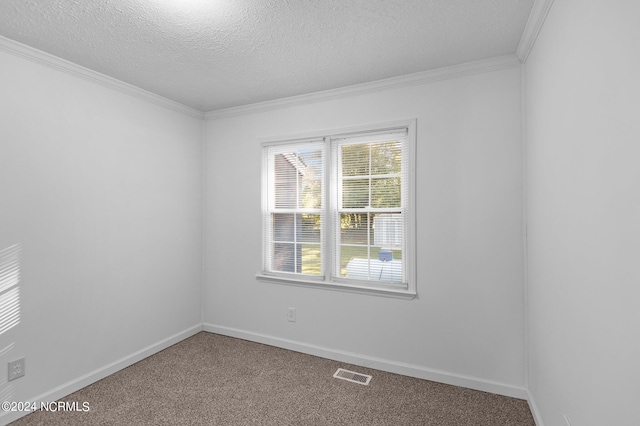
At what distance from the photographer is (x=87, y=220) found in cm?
271

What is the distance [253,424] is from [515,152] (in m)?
2.79

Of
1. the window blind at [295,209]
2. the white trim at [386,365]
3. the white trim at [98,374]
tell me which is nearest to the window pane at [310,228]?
the window blind at [295,209]

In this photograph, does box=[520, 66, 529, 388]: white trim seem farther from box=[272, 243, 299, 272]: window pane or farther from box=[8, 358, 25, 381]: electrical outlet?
box=[8, 358, 25, 381]: electrical outlet

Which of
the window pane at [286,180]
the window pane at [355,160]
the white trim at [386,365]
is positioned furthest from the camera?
the window pane at [286,180]

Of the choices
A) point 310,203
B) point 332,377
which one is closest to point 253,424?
point 332,377

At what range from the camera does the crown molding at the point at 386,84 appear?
8.27 feet

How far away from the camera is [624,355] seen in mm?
1049

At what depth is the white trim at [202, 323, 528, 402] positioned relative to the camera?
8.25 feet

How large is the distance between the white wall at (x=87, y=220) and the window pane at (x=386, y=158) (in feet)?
7.11

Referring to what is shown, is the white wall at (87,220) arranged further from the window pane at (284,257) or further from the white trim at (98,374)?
the window pane at (284,257)

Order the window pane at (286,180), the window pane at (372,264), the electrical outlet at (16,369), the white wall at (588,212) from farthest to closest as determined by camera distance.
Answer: the window pane at (286,180)
the window pane at (372,264)
the electrical outlet at (16,369)
the white wall at (588,212)

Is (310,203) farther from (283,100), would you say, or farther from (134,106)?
(134,106)

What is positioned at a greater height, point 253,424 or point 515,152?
point 515,152

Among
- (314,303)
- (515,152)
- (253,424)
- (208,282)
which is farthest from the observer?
(208,282)
